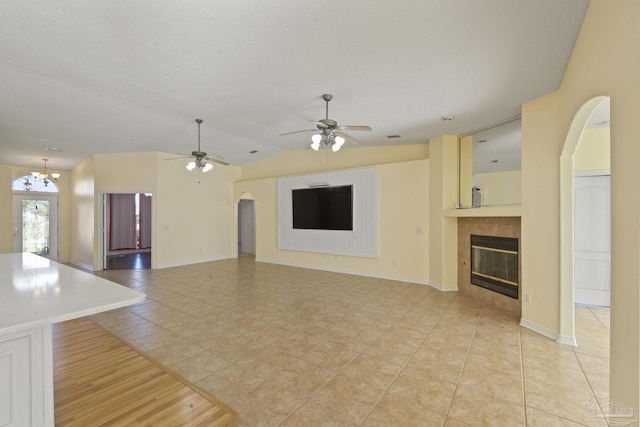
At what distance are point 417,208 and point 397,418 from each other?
423 cm

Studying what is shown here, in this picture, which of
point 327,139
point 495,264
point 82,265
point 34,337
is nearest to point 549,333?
point 495,264

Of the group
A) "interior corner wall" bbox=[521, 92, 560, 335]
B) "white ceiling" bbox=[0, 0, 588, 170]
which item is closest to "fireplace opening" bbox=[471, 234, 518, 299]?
"interior corner wall" bbox=[521, 92, 560, 335]

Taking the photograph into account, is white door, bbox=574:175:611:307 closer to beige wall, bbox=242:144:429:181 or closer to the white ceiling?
the white ceiling

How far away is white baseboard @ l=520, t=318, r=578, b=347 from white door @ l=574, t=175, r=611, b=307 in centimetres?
179

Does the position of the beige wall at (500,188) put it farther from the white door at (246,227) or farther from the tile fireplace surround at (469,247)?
the white door at (246,227)

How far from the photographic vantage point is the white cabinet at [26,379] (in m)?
1.54

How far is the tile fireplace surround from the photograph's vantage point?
4070 millimetres

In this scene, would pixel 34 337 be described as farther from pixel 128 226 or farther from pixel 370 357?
pixel 128 226

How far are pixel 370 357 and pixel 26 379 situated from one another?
8.28 ft

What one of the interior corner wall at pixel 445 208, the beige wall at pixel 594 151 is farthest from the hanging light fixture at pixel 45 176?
the beige wall at pixel 594 151

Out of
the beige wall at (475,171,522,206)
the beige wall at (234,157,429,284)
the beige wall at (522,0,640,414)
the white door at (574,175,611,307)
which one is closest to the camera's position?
the beige wall at (522,0,640,414)

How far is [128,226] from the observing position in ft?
33.6

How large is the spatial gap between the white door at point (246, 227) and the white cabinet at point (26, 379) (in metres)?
8.27

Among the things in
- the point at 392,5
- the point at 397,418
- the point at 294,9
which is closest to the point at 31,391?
the point at 397,418
